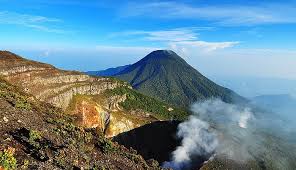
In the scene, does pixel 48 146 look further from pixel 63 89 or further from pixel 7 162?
pixel 63 89

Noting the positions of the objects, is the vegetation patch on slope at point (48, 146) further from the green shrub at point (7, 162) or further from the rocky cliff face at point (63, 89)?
the rocky cliff face at point (63, 89)

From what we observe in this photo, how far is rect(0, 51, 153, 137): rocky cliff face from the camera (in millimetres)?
129250

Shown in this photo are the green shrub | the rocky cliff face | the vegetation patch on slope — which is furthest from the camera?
the rocky cliff face

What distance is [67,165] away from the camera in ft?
116

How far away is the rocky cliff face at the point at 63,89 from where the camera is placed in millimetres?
129250

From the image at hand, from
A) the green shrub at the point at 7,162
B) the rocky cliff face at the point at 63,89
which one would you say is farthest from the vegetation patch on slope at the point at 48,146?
the rocky cliff face at the point at 63,89

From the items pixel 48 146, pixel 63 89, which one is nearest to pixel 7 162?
pixel 48 146

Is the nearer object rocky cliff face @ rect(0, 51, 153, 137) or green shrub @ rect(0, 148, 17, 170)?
green shrub @ rect(0, 148, 17, 170)

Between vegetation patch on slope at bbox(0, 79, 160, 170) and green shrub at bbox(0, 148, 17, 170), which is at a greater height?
green shrub at bbox(0, 148, 17, 170)

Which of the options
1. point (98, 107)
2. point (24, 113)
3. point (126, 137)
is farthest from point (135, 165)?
point (126, 137)

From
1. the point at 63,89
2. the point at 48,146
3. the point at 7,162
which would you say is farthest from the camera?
the point at 63,89

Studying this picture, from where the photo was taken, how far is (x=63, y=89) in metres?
154

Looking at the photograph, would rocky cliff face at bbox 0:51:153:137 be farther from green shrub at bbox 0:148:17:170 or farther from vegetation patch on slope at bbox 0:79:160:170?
green shrub at bbox 0:148:17:170

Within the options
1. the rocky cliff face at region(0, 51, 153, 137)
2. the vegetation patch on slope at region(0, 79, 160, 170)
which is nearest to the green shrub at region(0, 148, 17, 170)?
the vegetation patch on slope at region(0, 79, 160, 170)
